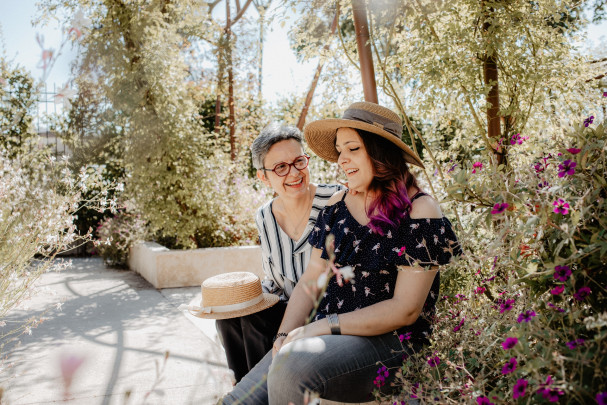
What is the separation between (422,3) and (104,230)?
569 centimetres

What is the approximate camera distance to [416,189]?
1788 mm

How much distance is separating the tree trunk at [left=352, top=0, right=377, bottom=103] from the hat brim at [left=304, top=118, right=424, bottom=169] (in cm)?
A: 103

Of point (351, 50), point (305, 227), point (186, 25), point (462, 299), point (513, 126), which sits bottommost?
point (462, 299)

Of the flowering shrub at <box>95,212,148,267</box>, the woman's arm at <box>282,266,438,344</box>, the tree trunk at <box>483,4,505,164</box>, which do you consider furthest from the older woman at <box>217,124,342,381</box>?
the flowering shrub at <box>95,212,148,267</box>

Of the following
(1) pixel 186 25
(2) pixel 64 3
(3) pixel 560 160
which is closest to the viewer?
(3) pixel 560 160

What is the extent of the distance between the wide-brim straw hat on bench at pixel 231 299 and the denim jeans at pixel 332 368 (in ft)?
1.67

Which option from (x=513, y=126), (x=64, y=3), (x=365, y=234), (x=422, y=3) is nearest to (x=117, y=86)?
(x=64, y=3)

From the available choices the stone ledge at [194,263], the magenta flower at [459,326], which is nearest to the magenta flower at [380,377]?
the magenta flower at [459,326]

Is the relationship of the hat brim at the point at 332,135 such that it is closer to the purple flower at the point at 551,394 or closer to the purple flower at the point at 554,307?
the purple flower at the point at 554,307

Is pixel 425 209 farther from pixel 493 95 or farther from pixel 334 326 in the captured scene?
pixel 493 95

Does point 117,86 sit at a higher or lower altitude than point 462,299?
higher

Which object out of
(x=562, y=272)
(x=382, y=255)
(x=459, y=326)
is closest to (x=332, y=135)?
(x=382, y=255)

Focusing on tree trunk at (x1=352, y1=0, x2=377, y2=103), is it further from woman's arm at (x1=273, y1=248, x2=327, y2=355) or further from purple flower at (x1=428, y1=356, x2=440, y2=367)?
purple flower at (x1=428, y1=356, x2=440, y2=367)

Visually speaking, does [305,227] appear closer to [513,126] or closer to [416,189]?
[416,189]
